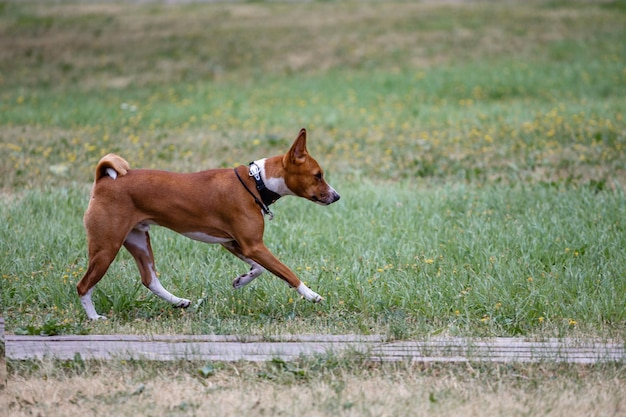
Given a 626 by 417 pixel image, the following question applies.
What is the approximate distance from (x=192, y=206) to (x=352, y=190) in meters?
3.98

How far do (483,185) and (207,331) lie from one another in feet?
17.9

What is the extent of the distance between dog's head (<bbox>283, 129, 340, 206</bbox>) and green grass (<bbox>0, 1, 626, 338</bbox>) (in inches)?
30.5

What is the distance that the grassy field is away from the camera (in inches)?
199

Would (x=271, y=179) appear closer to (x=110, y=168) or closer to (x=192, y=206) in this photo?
(x=192, y=206)

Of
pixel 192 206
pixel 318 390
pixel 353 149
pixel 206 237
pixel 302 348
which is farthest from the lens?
pixel 353 149

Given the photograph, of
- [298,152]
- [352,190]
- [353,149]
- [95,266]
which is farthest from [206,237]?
[353,149]

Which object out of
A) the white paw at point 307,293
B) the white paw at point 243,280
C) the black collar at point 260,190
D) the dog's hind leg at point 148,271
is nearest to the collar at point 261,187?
the black collar at point 260,190

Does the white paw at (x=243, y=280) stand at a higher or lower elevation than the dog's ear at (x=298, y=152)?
lower

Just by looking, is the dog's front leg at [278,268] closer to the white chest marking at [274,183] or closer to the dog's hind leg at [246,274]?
the dog's hind leg at [246,274]

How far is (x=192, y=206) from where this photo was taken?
20.3 ft

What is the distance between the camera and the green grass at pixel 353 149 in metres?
6.38

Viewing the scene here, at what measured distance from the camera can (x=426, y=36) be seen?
22391 millimetres

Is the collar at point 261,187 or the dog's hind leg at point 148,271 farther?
the dog's hind leg at point 148,271

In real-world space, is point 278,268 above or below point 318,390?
above
